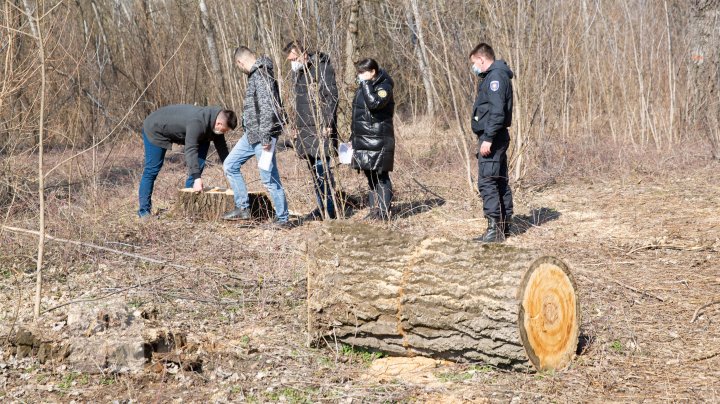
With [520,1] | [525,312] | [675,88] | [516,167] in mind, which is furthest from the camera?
[675,88]

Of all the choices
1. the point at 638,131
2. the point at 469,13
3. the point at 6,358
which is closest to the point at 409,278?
the point at 6,358

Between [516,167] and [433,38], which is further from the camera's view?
[516,167]

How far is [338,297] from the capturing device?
13.9ft

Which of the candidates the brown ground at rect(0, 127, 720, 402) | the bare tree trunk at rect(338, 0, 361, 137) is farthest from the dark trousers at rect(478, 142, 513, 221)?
the bare tree trunk at rect(338, 0, 361, 137)

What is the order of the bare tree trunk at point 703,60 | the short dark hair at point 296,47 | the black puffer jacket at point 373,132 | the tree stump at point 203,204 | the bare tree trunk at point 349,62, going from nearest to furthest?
the short dark hair at point 296,47
the black puffer jacket at point 373,132
the tree stump at point 203,204
the bare tree trunk at point 349,62
the bare tree trunk at point 703,60

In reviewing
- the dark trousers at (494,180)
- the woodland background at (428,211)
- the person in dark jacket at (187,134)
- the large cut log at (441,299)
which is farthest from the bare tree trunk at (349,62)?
the large cut log at (441,299)

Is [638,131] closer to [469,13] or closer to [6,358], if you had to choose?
[469,13]

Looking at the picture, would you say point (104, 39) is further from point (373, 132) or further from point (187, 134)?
point (373, 132)

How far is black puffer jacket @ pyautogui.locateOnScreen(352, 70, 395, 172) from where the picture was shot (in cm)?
701

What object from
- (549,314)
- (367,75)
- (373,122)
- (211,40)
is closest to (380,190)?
(373,122)

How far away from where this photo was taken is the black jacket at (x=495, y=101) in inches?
242

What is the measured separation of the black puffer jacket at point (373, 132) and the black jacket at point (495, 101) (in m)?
1.01

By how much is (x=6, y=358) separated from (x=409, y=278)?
89.2 inches

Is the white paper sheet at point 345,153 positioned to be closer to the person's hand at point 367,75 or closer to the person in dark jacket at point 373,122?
the person in dark jacket at point 373,122
